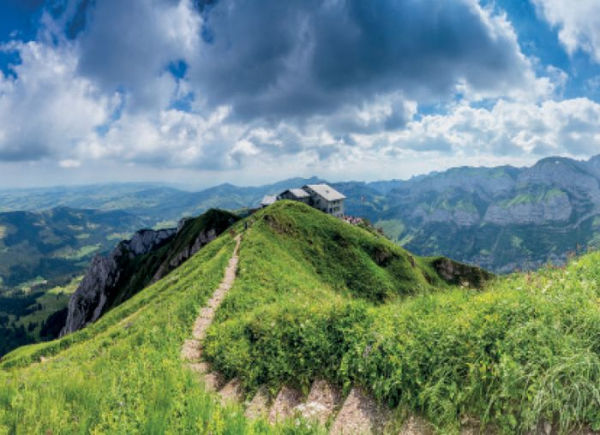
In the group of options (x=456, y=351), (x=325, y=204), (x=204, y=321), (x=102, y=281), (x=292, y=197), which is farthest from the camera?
(x=325, y=204)

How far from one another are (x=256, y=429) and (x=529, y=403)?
15.0 feet

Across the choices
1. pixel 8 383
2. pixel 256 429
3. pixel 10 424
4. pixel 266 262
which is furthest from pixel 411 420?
pixel 266 262

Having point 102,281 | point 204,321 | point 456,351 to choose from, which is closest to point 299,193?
point 102,281

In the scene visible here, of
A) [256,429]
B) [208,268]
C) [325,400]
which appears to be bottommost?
[208,268]

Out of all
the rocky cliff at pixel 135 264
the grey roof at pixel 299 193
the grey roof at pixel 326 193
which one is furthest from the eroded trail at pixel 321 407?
the grey roof at pixel 326 193

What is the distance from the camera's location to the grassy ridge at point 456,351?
16.3 ft

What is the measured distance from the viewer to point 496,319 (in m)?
6.50

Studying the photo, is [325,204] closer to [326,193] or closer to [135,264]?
[326,193]

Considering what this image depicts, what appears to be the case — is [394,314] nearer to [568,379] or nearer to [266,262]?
[568,379]

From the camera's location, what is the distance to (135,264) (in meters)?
112

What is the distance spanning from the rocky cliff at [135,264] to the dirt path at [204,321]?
45.3m

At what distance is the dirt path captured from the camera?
12.4 meters

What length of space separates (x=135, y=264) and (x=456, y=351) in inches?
4946

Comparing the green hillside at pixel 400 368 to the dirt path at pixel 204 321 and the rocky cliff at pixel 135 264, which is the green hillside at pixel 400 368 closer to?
the dirt path at pixel 204 321
